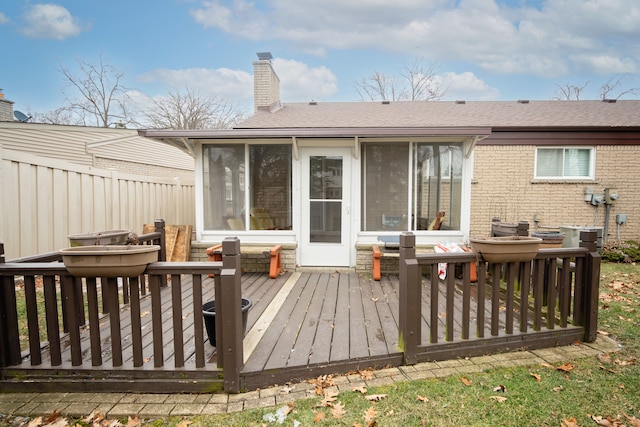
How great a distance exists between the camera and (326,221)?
5754 millimetres

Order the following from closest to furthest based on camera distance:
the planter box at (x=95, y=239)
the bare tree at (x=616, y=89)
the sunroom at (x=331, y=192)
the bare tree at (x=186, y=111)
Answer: the planter box at (x=95, y=239)
the sunroom at (x=331, y=192)
the bare tree at (x=616, y=89)
the bare tree at (x=186, y=111)

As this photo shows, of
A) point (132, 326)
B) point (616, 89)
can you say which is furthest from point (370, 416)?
point (616, 89)

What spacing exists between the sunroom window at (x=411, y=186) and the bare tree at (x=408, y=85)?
13917 mm

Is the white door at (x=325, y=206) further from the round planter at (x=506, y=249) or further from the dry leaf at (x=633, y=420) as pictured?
the dry leaf at (x=633, y=420)

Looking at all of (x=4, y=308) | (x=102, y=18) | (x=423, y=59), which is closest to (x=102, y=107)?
(x=102, y=18)

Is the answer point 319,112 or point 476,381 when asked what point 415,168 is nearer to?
point 476,381

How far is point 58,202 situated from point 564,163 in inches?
438

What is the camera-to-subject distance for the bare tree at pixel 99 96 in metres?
17.1

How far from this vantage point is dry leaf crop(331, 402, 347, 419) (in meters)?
2.03

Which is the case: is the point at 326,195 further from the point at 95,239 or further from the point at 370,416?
the point at 370,416

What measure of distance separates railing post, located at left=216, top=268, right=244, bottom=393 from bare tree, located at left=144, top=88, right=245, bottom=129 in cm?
1831

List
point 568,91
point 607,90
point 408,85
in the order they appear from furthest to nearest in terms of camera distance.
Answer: point 408,85
point 568,91
point 607,90

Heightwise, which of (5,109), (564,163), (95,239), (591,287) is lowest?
(591,287)

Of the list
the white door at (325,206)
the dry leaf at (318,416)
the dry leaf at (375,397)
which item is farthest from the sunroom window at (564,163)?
the dry leaf at (318,416)
